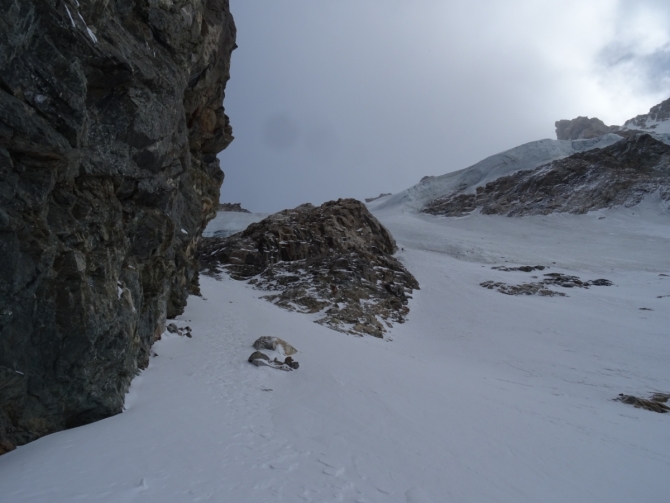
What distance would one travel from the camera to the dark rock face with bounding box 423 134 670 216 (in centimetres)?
6806

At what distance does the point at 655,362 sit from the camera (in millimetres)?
18672

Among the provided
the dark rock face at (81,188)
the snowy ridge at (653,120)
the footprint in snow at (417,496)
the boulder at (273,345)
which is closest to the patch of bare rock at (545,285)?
the boulder at (273,345)

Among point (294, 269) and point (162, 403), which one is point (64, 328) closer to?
point (162, 403)

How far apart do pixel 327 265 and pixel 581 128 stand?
147082mm

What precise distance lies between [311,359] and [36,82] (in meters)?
11.8

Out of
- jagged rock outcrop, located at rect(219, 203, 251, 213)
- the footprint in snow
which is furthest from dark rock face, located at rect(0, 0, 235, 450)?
jagged rock outcrop, located at rect(219, 203, 251, 213)

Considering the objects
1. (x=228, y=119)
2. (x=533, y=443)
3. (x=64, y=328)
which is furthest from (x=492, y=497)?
(x=228, y=119)

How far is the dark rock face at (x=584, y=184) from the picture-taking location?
223 feet

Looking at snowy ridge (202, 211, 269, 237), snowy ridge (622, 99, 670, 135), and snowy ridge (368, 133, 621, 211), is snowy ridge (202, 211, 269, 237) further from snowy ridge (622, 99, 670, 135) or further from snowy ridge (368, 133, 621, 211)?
snowy ridge (622, 99, 670, 135)

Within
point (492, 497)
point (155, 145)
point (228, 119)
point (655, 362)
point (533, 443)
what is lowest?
point (655, 362)

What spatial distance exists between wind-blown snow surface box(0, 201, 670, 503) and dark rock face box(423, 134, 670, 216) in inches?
1964

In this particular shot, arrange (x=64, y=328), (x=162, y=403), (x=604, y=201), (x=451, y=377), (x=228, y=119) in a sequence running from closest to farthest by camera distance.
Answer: (x=64, y=328) < (x=162, y=403) < (x=451, y=377) < (x=228, y=119) < (x=604, y=201)

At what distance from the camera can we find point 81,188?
8.04m

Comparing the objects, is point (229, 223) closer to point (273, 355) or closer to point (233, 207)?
point (233, 207)
